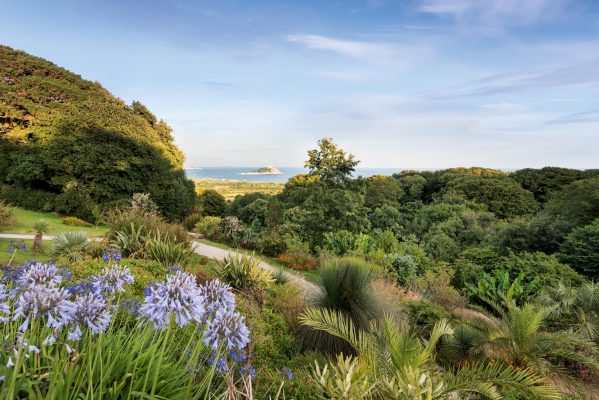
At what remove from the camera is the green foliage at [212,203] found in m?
28.7

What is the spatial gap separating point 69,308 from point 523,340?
20.3 ft

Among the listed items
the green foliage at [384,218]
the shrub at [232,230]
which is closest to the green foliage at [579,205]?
the green foliage at [384,218]

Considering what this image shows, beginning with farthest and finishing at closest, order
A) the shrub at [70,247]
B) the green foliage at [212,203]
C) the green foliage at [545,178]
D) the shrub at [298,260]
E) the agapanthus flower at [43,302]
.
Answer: the green foliage at [545,178] < the green foliage at [212,203] < the shrub at [298,260] < the shrub at [70,247] < the agapanthus flower at [43,302]

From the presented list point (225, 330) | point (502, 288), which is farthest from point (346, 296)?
point (502, 288)

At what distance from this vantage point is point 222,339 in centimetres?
185

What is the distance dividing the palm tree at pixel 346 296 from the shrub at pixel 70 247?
5584 mm

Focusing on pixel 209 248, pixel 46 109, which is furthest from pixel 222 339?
pixel 46 109

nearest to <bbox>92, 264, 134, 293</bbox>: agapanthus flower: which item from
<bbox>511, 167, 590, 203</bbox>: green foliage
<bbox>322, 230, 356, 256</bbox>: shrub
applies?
<bbox>322, 230, 356, 256</bbox>: shrub

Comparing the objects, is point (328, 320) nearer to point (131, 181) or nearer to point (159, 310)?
point (159, 310)

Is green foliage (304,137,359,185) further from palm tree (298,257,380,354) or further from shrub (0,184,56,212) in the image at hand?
shrub (0,184,56,212)

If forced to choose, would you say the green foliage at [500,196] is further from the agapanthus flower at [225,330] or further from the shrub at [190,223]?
the agapanthus flower at [225,330]

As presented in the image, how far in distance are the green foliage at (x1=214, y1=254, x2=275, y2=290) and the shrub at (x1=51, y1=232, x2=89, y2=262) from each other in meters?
3.20

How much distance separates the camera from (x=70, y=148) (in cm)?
2039

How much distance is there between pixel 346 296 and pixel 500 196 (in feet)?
101
